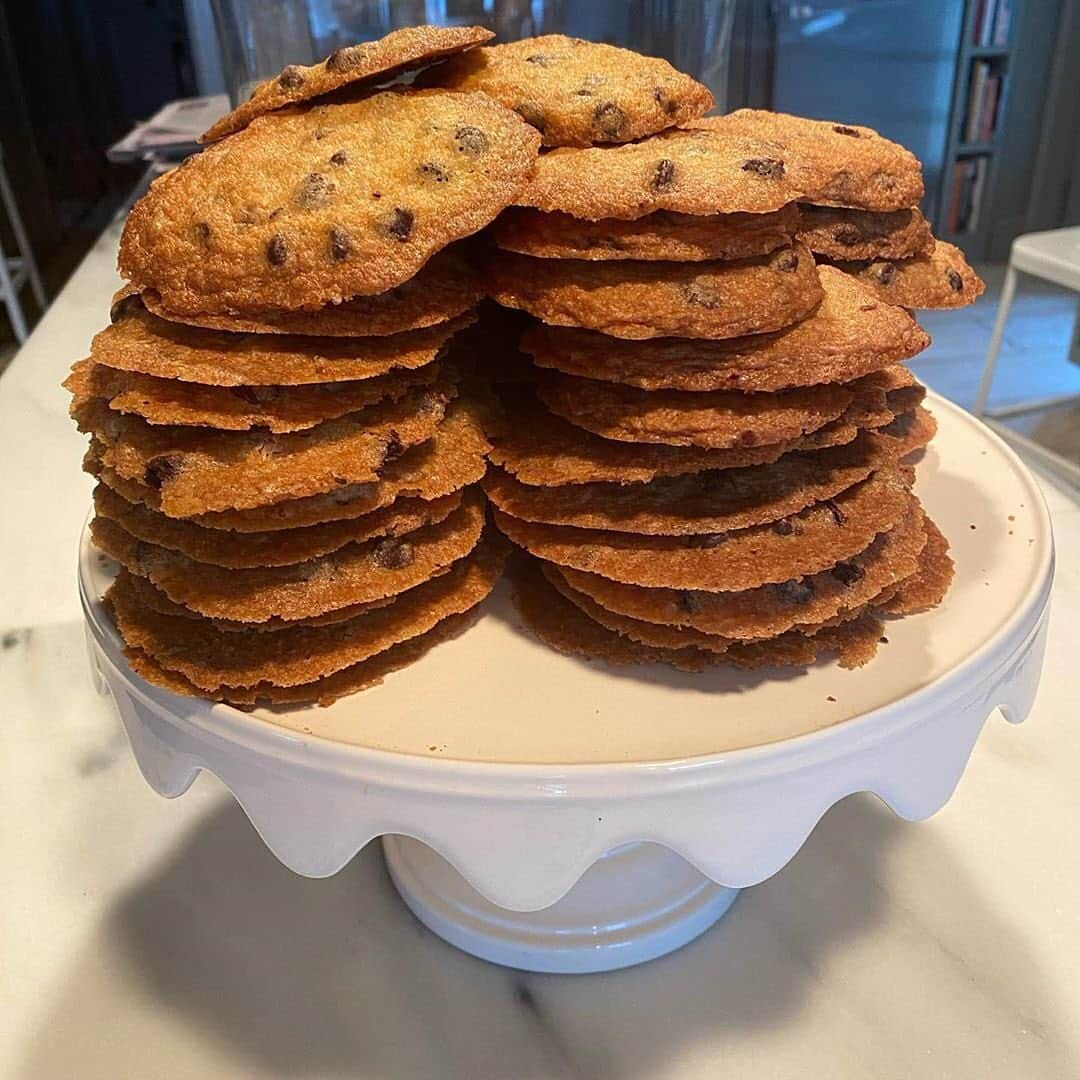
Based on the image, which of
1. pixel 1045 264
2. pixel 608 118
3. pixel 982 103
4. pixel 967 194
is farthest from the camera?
pixel 967 194

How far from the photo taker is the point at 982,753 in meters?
0.86

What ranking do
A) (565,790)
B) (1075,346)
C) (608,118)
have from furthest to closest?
(1075,346) → (608,118) → (565,790)

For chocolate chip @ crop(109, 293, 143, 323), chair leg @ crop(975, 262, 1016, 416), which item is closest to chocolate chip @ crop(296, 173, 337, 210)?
chocolate chip @ crop(109, 293, 143, 323)

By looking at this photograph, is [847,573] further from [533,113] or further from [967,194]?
[967,194]

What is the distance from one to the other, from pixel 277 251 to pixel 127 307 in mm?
114

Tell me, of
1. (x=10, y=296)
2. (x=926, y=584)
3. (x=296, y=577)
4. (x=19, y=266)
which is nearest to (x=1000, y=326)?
(x=926, y=584)

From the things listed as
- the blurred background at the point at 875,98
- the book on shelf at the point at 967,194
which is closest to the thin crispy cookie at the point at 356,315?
the blurred background at the point at 875,98

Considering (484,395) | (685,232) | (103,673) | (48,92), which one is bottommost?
(48,92)

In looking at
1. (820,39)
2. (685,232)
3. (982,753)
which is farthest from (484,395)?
(820,39)

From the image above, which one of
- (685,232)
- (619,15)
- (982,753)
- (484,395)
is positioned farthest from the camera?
(619,15)

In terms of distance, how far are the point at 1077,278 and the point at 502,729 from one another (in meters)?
1.61

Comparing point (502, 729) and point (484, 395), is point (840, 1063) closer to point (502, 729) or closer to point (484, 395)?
point (502, 729)

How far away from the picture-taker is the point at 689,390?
0.48m

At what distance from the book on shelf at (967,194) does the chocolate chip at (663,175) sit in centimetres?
349
